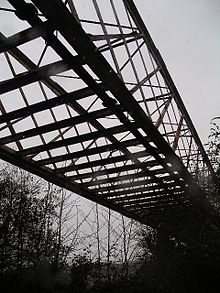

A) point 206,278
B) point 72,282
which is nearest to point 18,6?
point 206,278

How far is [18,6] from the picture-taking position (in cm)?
304

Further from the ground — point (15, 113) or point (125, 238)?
point (15, 113)

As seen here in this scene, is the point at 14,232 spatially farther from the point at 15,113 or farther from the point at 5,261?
the point at 15,113

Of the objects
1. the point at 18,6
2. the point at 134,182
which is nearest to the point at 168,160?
the point at 134,182

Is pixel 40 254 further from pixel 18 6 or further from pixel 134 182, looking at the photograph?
pixel 18 6

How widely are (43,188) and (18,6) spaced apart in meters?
8.12

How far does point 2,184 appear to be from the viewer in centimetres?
906

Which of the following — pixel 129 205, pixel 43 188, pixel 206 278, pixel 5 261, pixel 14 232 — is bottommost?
pixel 206 278

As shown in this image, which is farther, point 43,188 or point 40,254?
point 43,188

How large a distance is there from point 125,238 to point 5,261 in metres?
5.55

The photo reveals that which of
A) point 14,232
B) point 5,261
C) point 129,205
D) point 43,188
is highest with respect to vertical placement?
point 43,188

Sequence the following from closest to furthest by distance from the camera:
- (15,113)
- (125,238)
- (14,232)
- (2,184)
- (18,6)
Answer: (18,6) < (15,113) < (14,232) < (2,184) < (125,238)

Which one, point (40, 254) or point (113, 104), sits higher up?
point (113, 104)

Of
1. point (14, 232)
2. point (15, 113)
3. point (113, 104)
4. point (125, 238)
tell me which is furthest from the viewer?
point (125, 238)
